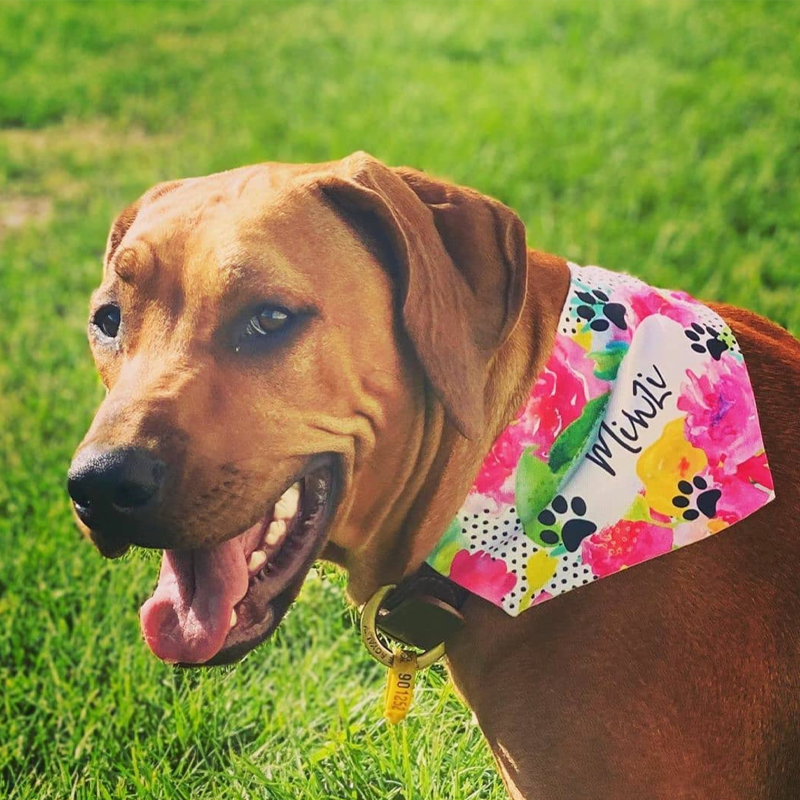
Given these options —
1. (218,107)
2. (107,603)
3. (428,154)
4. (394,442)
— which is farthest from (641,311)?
(218,107)

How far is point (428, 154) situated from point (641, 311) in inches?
167

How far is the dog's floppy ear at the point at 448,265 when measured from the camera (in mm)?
2650

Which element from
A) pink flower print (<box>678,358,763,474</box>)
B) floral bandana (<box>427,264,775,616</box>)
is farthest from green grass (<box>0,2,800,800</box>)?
pink flower print (<box>678,358,763,474</box>)

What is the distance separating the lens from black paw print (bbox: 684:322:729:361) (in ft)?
9.63

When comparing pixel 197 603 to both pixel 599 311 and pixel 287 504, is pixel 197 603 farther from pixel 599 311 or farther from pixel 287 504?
pixel 599 311

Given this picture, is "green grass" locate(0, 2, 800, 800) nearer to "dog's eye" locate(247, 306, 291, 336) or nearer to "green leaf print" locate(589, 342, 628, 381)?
"green leaf print" locate(589, 342, 628, 381)

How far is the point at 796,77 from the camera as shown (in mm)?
7391

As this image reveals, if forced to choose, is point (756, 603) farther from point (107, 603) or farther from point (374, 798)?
point (107, 603)

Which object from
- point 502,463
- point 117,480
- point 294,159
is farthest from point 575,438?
point 294,159

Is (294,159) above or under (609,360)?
under

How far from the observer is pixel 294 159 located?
7.27m

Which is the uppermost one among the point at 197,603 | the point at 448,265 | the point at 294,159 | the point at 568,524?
the point at 448,265

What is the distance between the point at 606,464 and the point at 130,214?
1510 mm

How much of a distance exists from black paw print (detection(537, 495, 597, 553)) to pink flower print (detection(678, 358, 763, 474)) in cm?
34
